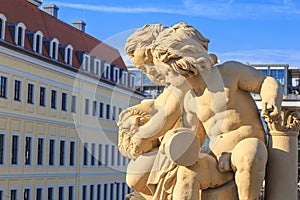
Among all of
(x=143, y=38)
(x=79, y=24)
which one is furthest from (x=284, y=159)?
(x=79, y=24)

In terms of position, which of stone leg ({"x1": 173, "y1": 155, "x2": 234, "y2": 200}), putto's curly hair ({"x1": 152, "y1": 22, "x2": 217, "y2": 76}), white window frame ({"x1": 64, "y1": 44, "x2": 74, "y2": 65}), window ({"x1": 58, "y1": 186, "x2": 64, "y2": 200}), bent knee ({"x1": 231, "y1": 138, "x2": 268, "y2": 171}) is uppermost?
white window frame ({"x1": 64, "y1": 44, "x2": 74, "y2": 65})

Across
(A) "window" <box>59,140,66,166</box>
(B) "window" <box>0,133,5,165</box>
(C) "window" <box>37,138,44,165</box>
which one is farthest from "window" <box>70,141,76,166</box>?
(B) "window" <box>0,133,5,165</box>

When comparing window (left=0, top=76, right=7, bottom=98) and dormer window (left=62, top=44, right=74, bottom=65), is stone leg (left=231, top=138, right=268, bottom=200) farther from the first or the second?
dormer window (left=62, top=44, right=74, bottom=65)

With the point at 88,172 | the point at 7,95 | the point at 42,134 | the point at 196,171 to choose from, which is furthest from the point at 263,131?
the point at 88,172

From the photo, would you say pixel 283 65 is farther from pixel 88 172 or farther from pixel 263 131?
pixel 263 131

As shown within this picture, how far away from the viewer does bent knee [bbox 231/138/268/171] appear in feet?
12.0

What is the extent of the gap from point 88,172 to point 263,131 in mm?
37790

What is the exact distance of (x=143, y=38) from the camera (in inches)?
162

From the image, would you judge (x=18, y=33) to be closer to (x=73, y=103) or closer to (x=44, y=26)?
(x=44, y=26)

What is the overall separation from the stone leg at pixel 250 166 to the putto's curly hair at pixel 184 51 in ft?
1.57

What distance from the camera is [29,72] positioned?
33.9 meters

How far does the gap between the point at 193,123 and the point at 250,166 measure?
1.69ft

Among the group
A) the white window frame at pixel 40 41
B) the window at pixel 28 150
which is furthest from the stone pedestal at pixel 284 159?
the white window frame at pixel 40 41

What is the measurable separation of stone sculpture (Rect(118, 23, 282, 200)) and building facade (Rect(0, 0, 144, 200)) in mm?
23886
